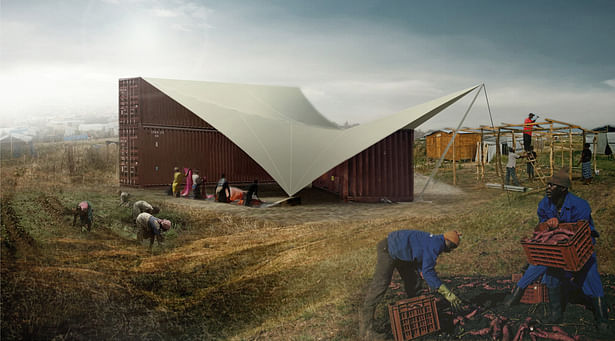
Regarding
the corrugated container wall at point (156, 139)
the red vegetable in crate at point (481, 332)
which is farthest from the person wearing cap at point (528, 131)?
the corrugated container wall at point (156, 139)

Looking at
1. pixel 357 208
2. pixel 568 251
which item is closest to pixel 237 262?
pixel 357 208

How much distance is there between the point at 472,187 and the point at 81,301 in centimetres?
719

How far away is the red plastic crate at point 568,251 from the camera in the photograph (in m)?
4.13

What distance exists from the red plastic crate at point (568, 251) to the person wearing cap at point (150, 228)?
241 inches

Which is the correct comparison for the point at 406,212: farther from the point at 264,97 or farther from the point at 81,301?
the point at 264,97

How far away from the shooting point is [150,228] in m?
6.87

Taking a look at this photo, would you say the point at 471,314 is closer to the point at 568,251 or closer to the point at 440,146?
the point at 568,251

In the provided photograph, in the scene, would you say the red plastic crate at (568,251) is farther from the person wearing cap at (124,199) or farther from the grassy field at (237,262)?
the person wearing cap at (124,199)

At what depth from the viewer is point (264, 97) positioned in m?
13.6

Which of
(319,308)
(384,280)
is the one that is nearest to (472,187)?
(384,280)

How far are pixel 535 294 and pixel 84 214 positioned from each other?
27.7 feet

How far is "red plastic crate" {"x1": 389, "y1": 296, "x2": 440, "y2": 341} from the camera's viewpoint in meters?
4.05

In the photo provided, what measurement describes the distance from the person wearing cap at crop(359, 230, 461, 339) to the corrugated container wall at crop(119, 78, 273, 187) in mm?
9897

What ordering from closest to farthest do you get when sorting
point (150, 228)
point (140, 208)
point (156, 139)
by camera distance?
point (150, 228), point (140, 208), point (156, 139)
